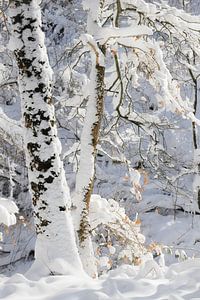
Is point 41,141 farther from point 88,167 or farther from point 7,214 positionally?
point 88,167

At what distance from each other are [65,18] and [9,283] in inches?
647

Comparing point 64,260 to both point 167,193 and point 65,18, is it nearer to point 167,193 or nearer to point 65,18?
point 167,193

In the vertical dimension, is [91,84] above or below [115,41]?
below

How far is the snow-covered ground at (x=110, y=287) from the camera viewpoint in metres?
3.81

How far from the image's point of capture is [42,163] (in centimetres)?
479

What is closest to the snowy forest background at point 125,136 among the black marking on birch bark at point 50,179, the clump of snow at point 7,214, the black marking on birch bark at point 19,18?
the clump of snow at point 7,214

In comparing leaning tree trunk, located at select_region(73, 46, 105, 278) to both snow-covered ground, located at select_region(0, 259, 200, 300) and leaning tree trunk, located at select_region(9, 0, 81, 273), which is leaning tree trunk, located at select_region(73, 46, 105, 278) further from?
snow-covered ground, located at select_region(0, 259, 200, 300)

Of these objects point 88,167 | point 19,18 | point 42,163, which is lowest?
point 88,167

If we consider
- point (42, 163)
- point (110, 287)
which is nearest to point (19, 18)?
point (42, 163)

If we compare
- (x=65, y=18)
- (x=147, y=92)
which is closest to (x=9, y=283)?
(x=147, y=92)

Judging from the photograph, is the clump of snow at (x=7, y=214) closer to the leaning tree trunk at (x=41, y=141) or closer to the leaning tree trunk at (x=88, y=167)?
the leaning tree trunk at (x=41, y=141)

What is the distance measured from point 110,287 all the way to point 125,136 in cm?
1116

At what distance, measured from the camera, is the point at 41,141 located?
4770 mm

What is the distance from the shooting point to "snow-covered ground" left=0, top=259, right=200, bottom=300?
3814 millimetres
